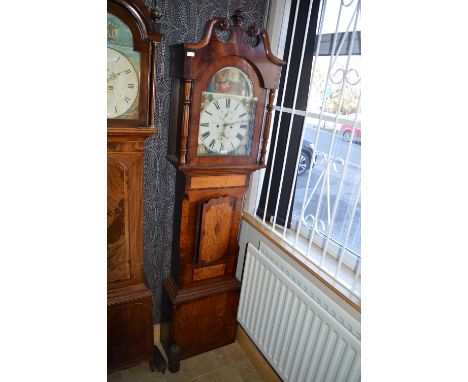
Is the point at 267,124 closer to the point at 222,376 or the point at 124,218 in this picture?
the point at 124,218

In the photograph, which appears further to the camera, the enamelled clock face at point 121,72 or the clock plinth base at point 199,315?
the clock plinth base at point 199,315

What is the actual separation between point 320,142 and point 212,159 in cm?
56

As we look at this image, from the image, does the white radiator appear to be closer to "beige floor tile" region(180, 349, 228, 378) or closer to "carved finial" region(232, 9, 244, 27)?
"beige floor tile" region(180, 349, 228, 378)

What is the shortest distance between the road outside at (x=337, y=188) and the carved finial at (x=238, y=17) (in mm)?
613

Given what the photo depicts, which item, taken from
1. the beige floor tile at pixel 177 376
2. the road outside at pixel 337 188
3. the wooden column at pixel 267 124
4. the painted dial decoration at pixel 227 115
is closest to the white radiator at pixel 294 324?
the road outside at pixel 337 188

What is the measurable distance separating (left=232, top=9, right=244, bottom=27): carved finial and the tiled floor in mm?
1943

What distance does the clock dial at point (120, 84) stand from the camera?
4.05 ft

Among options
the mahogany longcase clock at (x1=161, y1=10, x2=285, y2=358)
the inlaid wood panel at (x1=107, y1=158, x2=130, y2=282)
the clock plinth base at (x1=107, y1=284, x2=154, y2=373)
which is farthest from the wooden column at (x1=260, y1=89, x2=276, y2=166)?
the clock plinth base at (x1=107, y1=284, x2=154, y2=373)

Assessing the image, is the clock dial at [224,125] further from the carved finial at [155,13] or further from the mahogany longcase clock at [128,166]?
the carved finial at [155,13]

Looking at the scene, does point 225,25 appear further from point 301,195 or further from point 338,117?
point 301,195

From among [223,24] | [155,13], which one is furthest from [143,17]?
[223,24]
